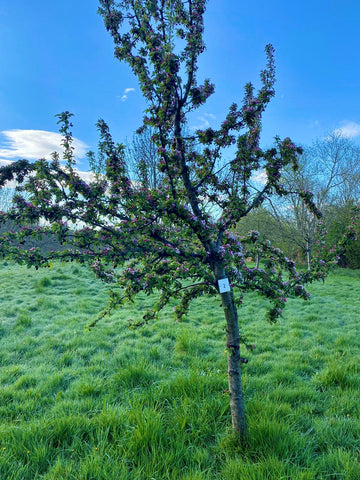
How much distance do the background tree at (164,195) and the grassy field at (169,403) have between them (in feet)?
1.61

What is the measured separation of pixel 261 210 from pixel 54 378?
18.7 meters

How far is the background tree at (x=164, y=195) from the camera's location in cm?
271

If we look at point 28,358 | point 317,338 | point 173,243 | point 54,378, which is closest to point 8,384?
point 54,378

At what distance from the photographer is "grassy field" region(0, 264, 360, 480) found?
8.73 ft

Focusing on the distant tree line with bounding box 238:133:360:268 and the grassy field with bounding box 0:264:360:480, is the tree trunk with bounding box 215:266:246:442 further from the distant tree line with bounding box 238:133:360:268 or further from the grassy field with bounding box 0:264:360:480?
the distant tree line with bounding box 238:133:360:268

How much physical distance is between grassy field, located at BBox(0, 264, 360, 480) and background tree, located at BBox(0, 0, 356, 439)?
0.49 m

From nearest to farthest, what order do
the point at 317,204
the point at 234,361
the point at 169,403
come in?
the point at 234,361 < the point at 169,403 < the point at 317,204

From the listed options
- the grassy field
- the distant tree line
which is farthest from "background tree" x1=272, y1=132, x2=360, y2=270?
the grassy field

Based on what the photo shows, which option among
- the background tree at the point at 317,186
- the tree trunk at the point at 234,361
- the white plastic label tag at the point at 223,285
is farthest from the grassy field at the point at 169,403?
the background tree at the point at 317,186

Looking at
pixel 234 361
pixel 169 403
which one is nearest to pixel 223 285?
pixel 234 361

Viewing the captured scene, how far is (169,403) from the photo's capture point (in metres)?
3.60

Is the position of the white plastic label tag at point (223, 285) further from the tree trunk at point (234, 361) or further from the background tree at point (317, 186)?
the background tree at point (317, 186)

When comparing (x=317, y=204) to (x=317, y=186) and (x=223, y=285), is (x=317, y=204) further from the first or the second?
(x=223, y=285)

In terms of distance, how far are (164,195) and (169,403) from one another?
8.60ft
